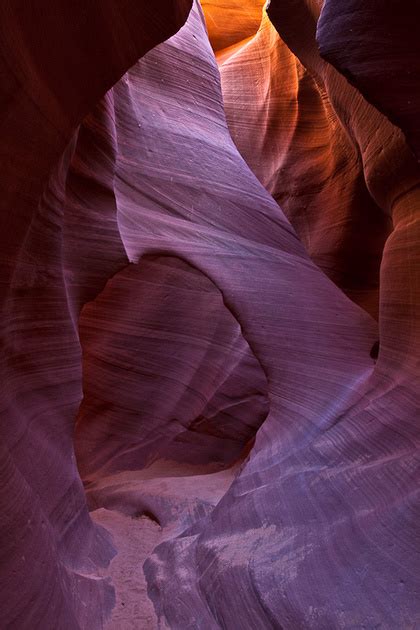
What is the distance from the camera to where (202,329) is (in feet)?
23.7

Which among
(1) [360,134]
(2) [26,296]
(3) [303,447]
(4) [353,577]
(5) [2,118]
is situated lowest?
(3) [303,447]

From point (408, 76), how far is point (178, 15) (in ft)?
4.21

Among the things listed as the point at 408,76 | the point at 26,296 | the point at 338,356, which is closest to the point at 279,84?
the point at 338,356

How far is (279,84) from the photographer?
8523mm

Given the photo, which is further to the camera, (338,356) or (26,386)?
(338,356)

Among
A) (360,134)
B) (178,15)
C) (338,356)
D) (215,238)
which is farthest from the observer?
(215,238)

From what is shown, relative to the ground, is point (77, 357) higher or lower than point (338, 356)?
higher

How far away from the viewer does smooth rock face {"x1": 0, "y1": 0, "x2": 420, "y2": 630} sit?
268cm

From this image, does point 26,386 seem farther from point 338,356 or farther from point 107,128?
point 338,356

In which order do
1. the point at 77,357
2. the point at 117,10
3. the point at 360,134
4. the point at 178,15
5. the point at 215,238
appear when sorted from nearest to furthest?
the point at 117,10 < the point at 178,15 < the point at 77,357 < the point at 360,134 < the point at 215,238

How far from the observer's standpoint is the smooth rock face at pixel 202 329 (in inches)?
105

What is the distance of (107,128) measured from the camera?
15.2 ft

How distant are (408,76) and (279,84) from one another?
597cm

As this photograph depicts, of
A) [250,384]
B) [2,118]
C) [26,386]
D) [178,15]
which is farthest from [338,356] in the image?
[2,118]
